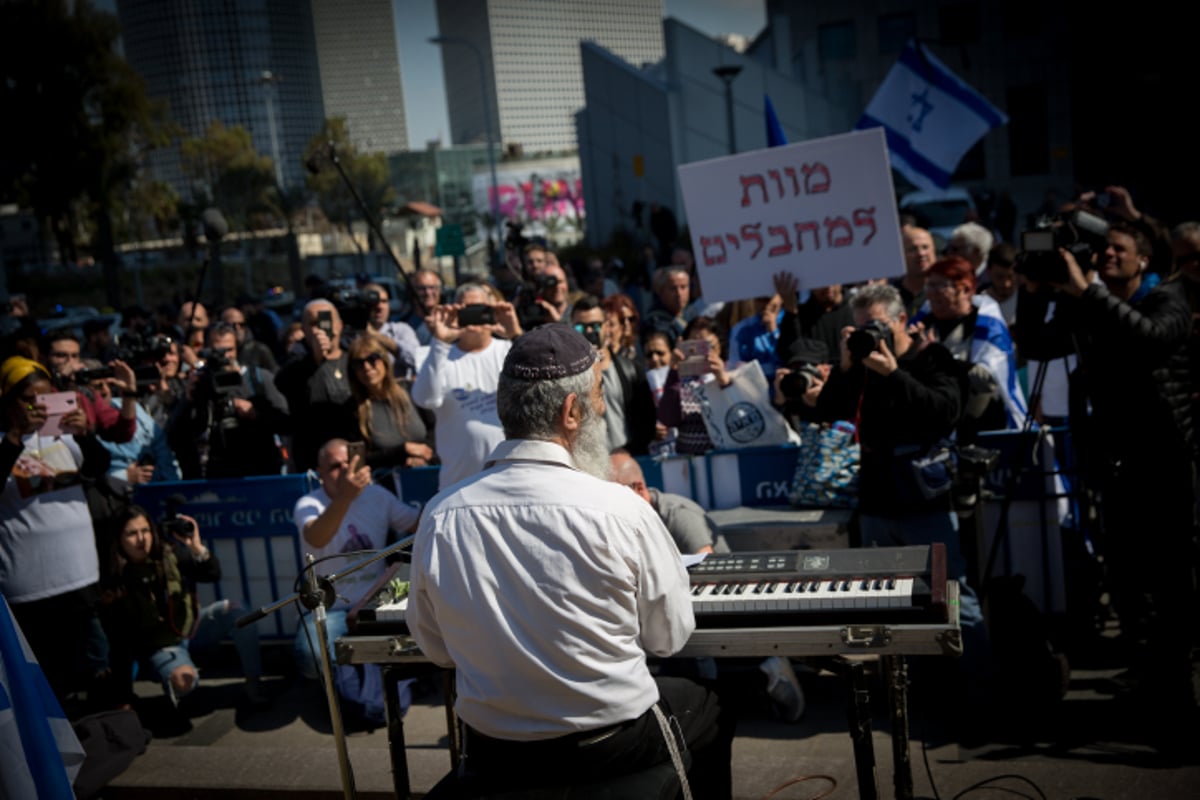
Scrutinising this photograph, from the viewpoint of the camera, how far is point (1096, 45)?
27672mm

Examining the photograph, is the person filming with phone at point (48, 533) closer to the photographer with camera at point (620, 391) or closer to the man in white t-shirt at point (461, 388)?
the man in white t-shirt at point (461, 388)

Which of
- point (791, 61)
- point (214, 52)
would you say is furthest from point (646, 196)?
point (214, 52)

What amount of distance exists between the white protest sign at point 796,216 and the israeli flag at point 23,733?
12.7 feet

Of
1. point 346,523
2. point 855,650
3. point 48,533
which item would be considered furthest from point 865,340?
point 48,533

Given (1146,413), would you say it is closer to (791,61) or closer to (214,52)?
(791,61)

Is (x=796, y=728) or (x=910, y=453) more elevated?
(x=910, y=453)

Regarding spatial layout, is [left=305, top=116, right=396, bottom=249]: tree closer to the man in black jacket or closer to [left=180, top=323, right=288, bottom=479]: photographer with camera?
[left=180, top=323, right=288, bottom=479]: photographer with camera

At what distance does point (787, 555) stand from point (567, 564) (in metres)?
1.25

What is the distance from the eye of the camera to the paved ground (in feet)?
13.2

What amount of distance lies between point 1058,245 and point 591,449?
2.47 m

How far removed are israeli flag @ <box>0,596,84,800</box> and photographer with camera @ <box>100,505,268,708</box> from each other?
194 centimetres

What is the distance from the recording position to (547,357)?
8.88 ft

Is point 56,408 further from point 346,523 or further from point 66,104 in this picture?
point 66,104

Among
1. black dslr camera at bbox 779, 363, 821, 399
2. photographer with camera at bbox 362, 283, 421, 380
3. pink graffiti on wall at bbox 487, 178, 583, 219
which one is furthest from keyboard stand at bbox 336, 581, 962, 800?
pink graffiti on wall at bbox 487, 178, 583, 219
